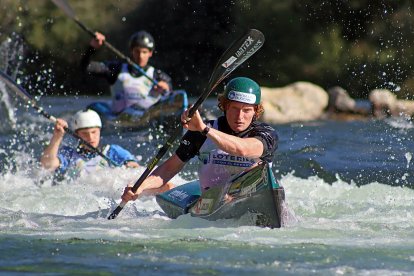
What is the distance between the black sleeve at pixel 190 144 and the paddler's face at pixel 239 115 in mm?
304

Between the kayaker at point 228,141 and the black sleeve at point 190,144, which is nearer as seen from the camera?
the kayaker at point 228,141

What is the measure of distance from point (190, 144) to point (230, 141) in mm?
672

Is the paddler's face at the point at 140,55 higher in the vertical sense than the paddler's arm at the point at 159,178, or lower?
higher

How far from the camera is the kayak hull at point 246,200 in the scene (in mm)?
7051

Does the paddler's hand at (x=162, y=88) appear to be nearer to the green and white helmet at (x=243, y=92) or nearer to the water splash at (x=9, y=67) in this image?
the water splash at (x=9, y=67)

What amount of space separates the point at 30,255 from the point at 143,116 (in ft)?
27.1

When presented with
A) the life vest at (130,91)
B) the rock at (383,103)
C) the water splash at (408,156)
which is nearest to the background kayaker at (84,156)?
the water splash at (408,156)

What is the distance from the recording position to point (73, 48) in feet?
82.2

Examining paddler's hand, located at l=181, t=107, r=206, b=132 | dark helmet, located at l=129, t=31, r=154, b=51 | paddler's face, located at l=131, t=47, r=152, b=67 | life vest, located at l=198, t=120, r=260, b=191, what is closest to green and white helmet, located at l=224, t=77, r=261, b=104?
life vest, located at l=198, t=120, r=260, b=191

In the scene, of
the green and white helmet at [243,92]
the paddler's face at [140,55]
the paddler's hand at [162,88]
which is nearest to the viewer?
the green and white helmet at [243,92]

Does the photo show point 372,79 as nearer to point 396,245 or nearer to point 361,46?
point 361,46

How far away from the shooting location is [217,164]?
7508 millimetres

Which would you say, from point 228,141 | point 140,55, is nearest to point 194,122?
point 228,141

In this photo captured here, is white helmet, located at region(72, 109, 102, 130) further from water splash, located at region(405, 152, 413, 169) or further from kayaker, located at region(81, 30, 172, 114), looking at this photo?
kayaker, located at region(81, 30, 172, 114)
